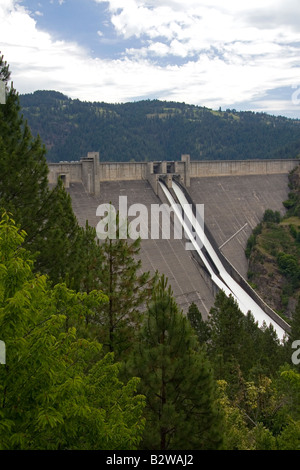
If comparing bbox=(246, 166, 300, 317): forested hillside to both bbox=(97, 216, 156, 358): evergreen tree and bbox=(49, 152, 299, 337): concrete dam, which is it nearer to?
bbox=(49, 152, 299, 337): concrete dam

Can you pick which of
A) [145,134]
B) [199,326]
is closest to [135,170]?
[199,326]

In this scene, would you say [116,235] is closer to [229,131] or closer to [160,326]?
[160,326]

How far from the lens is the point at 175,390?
9.14 meters

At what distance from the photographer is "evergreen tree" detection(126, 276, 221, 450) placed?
8852 mm

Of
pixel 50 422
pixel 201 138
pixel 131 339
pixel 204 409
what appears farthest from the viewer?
pixel 201 138

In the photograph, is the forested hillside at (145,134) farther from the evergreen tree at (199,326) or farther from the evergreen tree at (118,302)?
the evergreen tree at (118,302)

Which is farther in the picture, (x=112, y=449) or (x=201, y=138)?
(x=201, y=138)

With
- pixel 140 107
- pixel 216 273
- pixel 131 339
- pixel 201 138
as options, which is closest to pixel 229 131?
pixel 201 138

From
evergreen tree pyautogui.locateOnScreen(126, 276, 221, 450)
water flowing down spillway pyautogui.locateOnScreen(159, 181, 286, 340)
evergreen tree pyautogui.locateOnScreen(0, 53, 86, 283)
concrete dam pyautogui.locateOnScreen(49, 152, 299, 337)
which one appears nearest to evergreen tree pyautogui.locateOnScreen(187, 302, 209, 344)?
concrete dam pyautogui.locateOnScreen(49, 152, 299, 337)

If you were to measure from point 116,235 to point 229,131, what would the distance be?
137 metres

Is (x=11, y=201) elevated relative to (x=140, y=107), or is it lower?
lower

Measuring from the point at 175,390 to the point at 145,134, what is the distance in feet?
451

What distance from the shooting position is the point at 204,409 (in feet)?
29.9

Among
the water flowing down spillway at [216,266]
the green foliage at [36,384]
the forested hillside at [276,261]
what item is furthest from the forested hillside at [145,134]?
the green foliage at [36,384]
